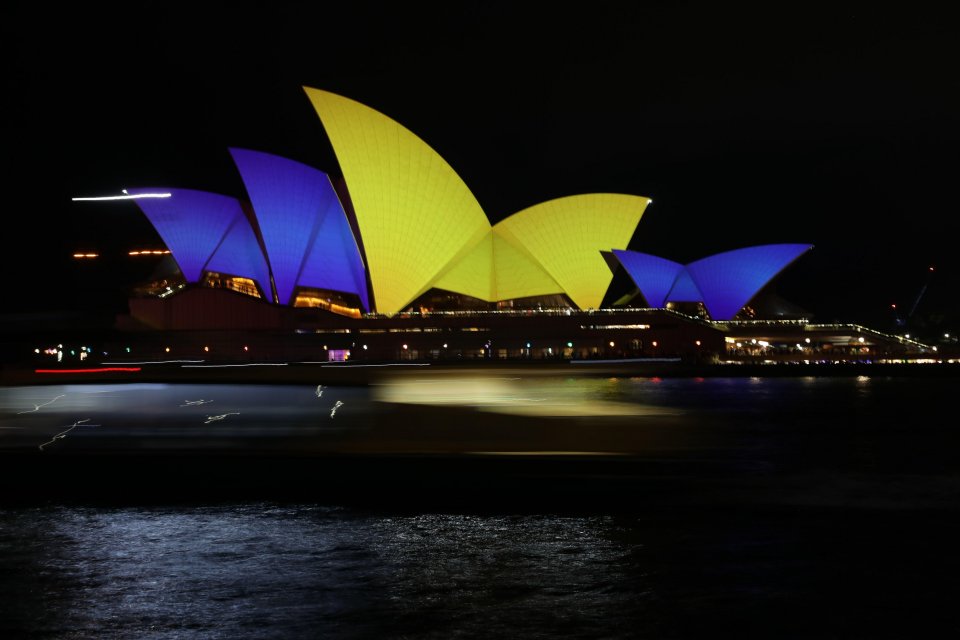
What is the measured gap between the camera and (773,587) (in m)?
6.45

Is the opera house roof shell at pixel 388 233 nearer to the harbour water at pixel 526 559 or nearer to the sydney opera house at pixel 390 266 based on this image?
the sydney opera house at pixel 390 266

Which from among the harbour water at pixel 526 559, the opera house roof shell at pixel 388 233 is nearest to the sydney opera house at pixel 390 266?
the opera house roof shell at pixel 388 233

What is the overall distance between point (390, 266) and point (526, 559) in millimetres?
48002

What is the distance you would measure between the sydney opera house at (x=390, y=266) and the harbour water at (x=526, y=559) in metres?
36.9

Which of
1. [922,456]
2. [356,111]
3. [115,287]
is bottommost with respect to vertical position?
[922,456]

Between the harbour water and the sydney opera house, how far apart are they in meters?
36.9

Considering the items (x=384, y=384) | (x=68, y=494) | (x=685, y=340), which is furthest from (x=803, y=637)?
(x=685, y=340)

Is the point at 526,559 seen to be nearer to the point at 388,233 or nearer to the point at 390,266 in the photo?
the point at 388,233

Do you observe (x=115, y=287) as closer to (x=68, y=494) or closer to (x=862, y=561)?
(x=68, y=494)

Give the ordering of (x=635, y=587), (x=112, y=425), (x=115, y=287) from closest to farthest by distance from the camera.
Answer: (x=635, y=587), (x=112, y=425), (x=115, y=287)

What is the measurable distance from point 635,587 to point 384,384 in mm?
27079

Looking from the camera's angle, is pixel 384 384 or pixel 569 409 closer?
pixel 569 409

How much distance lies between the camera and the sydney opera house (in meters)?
49.6

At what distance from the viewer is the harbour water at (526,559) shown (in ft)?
18.7
